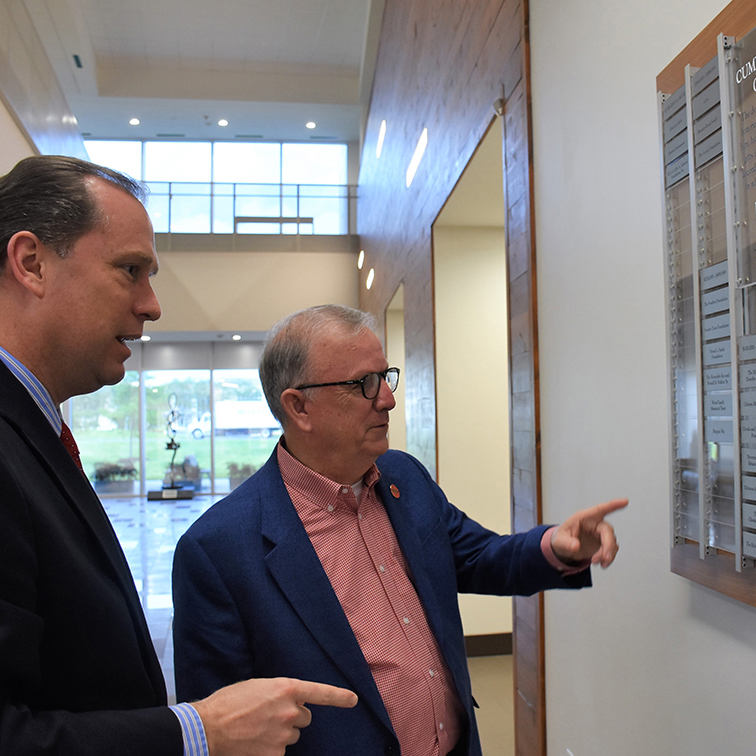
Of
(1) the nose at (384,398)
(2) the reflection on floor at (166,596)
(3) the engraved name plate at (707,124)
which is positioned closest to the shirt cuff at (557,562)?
(1) the nose at (384,398)

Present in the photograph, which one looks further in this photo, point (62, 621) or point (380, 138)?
point (380, 138)

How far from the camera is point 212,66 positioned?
44.5ft

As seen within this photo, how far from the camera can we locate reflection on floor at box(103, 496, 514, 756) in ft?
13.3

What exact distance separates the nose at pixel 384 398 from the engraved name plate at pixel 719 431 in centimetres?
76

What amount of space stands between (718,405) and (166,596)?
6172mm

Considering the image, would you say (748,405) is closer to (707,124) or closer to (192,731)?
(707,124)

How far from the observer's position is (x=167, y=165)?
15977 millimetres

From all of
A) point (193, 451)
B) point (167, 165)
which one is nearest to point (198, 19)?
point (167, 165)

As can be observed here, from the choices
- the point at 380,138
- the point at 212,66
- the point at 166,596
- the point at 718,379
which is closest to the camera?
the point at 718,379

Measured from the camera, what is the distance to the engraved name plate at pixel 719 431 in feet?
4.98

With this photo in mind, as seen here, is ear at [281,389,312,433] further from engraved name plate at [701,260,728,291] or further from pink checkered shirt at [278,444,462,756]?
engraved name plate at [701,260,728,291]

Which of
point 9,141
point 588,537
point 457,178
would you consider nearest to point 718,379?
point 588,537

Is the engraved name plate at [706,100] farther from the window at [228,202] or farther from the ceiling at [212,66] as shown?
the window at [228,202]

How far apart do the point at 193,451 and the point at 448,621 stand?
15942 mm
